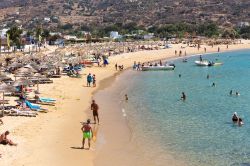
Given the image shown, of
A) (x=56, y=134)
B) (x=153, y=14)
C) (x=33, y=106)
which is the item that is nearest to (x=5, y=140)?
(x=56, y=134)

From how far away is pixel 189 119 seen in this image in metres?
26.4

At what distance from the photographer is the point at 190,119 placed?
86.6ft

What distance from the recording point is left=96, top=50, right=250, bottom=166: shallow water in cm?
1934

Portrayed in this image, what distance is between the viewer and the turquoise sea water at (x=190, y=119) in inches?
762

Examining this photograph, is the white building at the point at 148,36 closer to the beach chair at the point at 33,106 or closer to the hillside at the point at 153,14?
the hillside at the point at 153,14

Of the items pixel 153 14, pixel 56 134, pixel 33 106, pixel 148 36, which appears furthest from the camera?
pixel 153 14

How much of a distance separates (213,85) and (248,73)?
49.3ft

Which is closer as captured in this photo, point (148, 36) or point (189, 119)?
point (189, 119)

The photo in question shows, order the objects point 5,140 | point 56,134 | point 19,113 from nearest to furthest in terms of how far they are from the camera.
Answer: point 5,140, point 56,134, point 19,113

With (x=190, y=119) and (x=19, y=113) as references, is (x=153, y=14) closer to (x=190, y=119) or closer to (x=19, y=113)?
(x=190, y=119)

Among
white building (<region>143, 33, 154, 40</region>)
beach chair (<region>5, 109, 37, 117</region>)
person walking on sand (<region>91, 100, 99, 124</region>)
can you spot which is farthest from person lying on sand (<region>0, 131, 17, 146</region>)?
white building (<region>143, 33, 154, 40</region>)

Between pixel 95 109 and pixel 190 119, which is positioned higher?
pixel 95 109

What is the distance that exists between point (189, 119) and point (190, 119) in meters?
0.07

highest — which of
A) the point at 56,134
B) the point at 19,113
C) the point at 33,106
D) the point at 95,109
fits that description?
the point at 95,109
